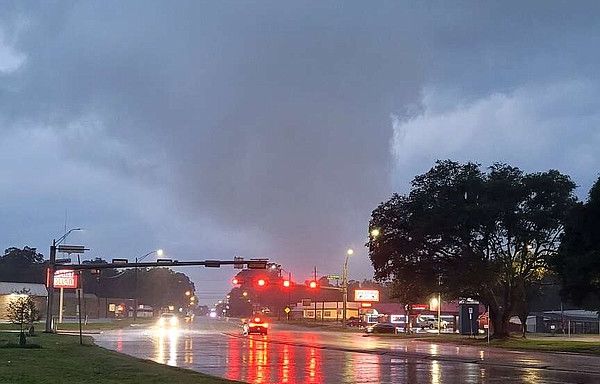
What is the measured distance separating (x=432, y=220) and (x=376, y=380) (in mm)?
42725

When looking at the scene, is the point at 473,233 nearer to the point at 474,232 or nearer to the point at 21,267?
the point at 474,232

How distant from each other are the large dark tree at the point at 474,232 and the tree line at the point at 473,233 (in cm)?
9

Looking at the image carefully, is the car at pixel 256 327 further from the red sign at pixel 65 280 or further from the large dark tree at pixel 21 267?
the large dark tree at pixel 21 267

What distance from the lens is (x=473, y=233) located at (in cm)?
6675

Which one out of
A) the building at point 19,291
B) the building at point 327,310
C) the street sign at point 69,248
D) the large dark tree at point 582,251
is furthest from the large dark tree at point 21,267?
the large dark tree at point 582,251

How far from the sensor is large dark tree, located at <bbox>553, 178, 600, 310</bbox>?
156ft

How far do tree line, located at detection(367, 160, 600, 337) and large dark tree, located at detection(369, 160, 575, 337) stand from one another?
0.30 feet

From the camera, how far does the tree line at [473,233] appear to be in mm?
64812

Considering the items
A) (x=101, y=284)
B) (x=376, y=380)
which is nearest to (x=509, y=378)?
(x=376, y=380)

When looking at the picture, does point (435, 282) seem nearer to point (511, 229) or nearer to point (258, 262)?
point (511, 229)

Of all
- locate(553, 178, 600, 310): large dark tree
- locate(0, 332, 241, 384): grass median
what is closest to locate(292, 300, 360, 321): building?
locate(553, 178, 600, 310): large dark tree

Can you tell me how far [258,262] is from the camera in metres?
63.7

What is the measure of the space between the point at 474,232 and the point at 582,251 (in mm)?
17514

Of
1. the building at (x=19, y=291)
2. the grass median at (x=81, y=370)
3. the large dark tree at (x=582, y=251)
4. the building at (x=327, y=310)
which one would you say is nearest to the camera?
the grass median at (x=81, y=370)
